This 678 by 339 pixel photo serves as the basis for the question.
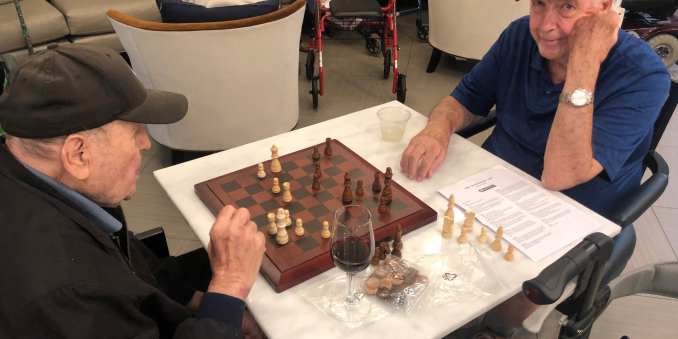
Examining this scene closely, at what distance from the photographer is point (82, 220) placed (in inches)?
38.1

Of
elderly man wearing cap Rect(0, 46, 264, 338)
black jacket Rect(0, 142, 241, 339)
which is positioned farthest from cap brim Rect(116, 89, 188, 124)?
black jacket Rect(0, 142, 241, 339)

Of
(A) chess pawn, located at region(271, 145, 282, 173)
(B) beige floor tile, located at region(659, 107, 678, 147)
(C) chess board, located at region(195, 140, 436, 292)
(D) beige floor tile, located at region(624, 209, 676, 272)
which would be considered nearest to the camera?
(C) chess board, located at region(195, 140, 436, 292)

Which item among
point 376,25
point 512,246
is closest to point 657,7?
point 376,25

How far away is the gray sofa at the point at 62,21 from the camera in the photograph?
3.58 m

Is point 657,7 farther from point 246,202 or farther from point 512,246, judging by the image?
point 246,202

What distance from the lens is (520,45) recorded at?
1679mm

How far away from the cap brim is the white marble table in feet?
0.91

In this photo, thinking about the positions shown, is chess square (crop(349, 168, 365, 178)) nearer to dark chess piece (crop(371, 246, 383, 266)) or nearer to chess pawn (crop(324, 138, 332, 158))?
chess pawn (crop(324, 138, 332, 158))

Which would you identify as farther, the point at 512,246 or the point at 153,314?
the point at 512,246

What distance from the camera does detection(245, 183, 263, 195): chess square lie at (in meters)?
1.41

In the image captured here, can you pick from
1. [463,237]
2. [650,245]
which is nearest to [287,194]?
[463,237]

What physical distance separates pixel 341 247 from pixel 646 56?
1.06 metres

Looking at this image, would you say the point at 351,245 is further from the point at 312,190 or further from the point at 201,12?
the point at 201,12

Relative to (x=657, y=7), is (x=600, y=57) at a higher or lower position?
higher
